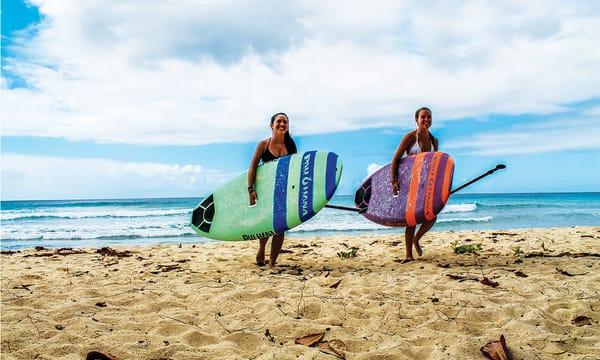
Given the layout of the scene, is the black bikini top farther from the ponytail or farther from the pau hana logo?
the pau hana logo

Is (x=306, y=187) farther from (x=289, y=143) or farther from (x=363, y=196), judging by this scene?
(x=363, y=196)

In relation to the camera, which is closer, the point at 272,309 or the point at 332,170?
the point at 272,309

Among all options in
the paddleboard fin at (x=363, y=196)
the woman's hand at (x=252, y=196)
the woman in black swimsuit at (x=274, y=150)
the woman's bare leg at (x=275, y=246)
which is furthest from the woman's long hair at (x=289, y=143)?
the paddleboard fin at (x=363, y=196)

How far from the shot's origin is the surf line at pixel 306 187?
15.3 feet

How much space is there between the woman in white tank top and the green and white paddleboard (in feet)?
2.35

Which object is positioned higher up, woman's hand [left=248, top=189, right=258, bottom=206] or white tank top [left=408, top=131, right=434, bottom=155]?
white tank top [left=408, top=131, right=434, bottom=155]

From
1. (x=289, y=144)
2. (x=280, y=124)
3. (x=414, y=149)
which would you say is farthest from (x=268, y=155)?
(x=414, y=149)

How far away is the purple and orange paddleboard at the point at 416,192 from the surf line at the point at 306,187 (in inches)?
38.4

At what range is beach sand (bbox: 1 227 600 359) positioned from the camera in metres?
2.43

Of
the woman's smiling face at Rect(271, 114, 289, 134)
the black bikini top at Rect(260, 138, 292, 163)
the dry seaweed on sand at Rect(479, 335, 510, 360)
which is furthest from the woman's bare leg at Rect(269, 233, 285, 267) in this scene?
the dry seaweed on sand at Rect(479, 335, 510, 360)

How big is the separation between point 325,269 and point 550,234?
15.0ft

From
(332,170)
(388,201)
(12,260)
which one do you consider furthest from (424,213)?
(12,260)

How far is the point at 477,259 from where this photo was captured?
15.7ft

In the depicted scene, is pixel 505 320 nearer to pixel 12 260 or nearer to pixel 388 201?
pixel 388 201
